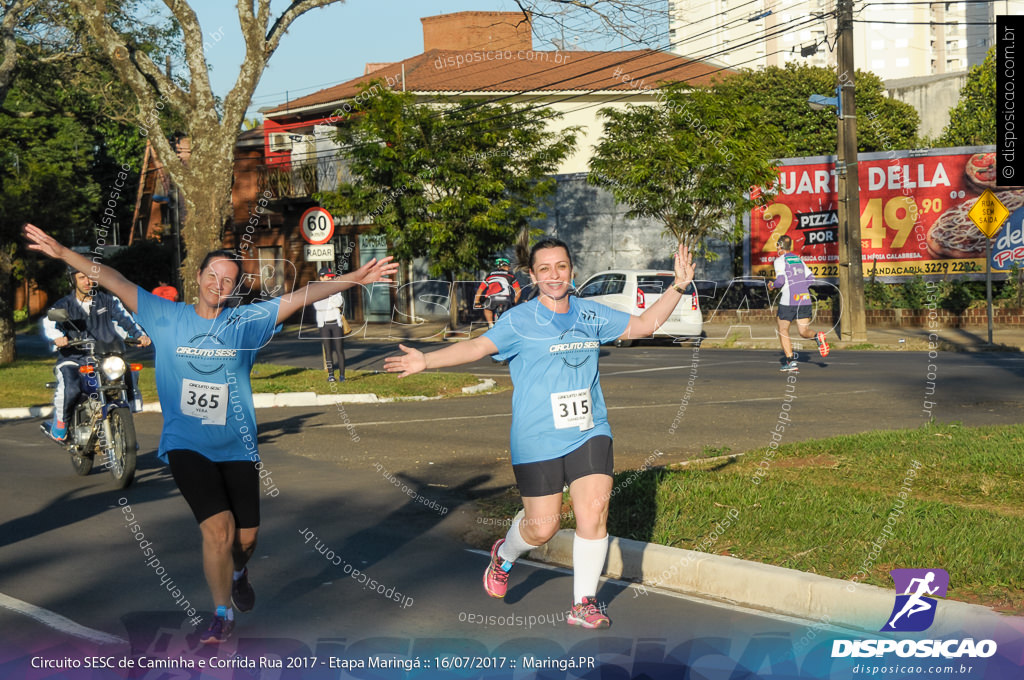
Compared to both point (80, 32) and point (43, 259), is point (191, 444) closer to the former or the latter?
point (80, 32)

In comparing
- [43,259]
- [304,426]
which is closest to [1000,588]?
[304,426]

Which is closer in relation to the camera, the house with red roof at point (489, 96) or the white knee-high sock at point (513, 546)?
the white knee-high sock at point (513, 546)

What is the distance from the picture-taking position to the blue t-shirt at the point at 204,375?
17.6 ft

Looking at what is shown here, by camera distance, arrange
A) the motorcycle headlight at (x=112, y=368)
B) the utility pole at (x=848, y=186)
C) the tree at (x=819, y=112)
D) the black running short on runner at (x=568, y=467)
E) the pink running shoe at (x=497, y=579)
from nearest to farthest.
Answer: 1. the black running short on runner at (x=568, y=467)
2. the pink running shoe at (x=497, y=579)
3. the motorcycle headlight at (x=112, y=368)
4. the utility pole at (x=848, y=186)
5. the tree at (x=819, y=112)

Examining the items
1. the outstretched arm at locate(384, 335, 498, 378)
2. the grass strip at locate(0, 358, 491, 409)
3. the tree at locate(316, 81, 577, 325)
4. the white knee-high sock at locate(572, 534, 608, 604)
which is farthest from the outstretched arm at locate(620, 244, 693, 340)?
the tree at locate(316, 81, 577, 325)

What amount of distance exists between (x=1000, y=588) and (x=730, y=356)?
16.7 m

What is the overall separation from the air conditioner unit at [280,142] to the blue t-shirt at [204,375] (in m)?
40.5

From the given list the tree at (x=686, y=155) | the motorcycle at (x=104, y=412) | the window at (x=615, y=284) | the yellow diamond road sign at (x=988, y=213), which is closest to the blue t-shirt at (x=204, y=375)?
the motorcycle at (x=104, y=412)

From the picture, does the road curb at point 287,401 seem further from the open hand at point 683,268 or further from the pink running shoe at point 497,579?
the open hand at point 683,268

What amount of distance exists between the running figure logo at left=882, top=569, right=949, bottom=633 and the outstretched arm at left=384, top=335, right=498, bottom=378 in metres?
2.42

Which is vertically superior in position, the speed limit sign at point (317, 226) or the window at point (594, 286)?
the speed limit sign at point (317, 226)

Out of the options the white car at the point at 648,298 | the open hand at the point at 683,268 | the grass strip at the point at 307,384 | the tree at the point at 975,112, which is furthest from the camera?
the tree at the point at 975,112

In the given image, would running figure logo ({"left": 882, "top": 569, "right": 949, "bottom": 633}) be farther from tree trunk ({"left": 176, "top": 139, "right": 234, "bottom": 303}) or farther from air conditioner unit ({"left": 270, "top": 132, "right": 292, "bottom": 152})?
air conditioner unit ({"left": 270, "top": 132, "right": 292, "bottom": 152})

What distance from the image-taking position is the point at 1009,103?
2130 cm
